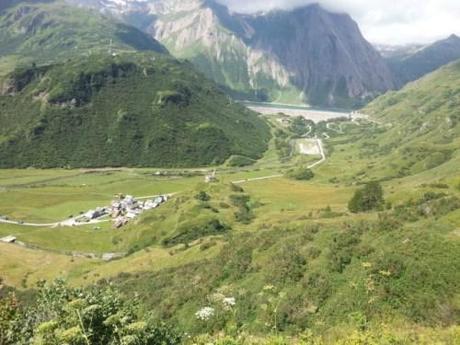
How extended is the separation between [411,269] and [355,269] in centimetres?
632

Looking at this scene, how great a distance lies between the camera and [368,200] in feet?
419

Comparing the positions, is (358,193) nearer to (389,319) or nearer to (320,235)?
(320,235)

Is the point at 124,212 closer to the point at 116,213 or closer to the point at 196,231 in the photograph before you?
the point at 116,213

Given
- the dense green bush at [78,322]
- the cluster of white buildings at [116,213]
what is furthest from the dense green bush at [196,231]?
the dense green bush at [78,322]

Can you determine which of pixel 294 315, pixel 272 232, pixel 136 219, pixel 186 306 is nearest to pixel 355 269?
pixel 294 315

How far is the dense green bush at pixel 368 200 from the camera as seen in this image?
124312 mm

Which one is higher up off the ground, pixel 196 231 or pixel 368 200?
pixel 368 200

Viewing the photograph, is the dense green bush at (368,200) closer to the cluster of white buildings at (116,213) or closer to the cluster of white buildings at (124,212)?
the cluster of white buildings at (124,212)

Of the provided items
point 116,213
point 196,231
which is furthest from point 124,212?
point 196,231

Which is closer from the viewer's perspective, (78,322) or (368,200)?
Answer: (78,322)

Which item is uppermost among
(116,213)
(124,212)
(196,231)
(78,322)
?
(78,322)

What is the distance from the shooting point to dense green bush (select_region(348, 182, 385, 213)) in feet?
408

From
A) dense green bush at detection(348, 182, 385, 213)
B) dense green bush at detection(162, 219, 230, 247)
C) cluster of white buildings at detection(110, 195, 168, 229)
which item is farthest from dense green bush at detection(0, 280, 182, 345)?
cluster of white buildings at detection(110, 195, 168, 229)

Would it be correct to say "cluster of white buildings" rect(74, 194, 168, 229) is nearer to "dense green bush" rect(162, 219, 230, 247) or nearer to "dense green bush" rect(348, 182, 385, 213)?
"dense green bush" rect(162, 219, 230, 247)
